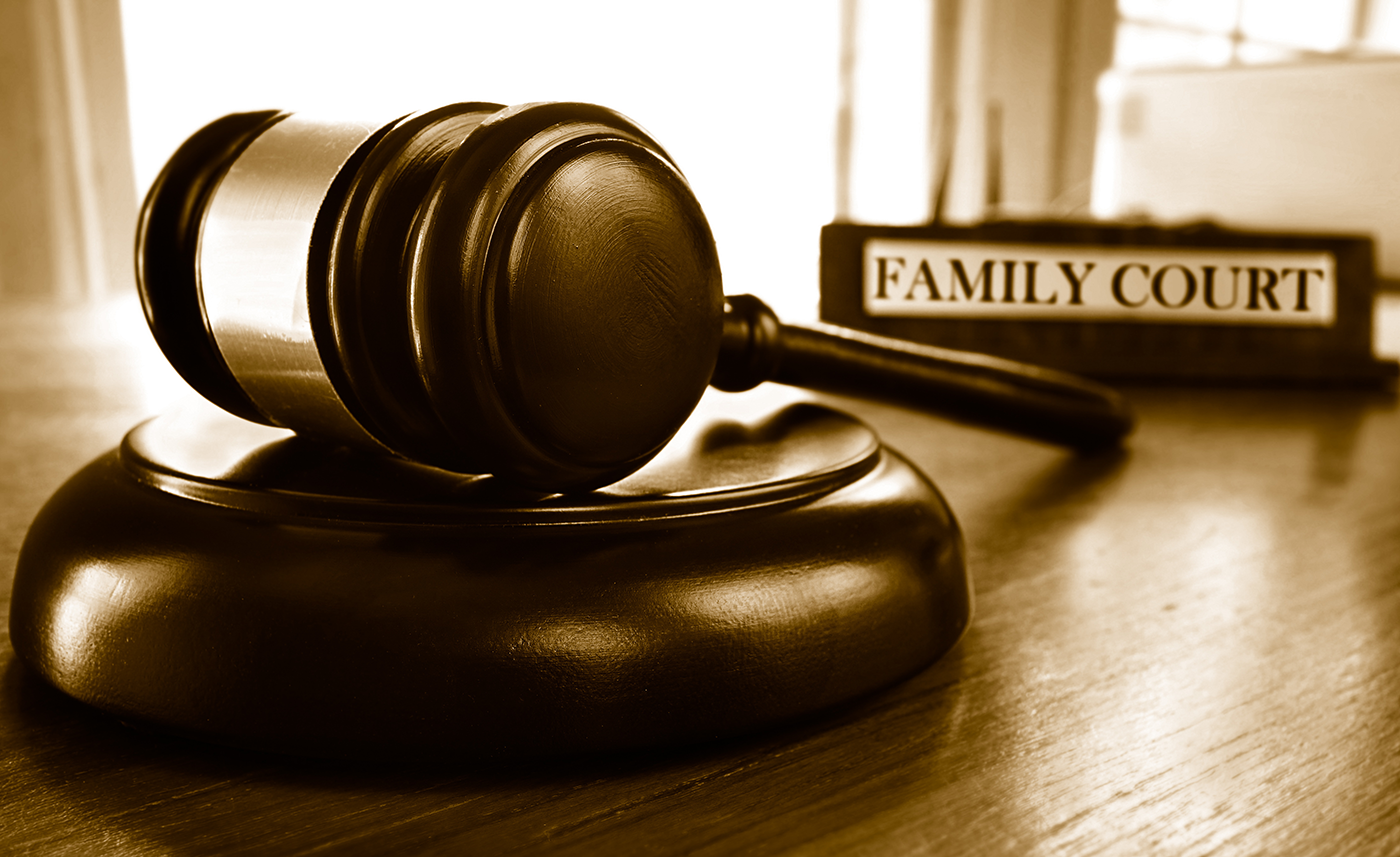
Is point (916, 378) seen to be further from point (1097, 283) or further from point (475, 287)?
point (1097, 283)

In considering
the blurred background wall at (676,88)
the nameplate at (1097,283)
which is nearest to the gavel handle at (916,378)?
the nameplate at (1097,283)

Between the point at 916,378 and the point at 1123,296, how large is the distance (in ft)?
→ 2.09

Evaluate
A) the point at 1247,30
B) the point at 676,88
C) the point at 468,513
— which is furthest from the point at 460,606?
the point at 1247,30

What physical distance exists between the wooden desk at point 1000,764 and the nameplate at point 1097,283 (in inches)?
22.9

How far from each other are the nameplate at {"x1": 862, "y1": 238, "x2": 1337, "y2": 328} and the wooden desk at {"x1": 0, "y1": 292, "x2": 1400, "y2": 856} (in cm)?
58

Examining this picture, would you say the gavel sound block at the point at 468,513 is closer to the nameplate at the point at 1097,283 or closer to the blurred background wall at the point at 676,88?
the nameplate at the point at 1097,283

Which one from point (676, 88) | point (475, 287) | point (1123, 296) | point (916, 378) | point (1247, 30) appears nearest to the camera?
point (475, 287)

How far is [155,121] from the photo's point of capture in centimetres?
371

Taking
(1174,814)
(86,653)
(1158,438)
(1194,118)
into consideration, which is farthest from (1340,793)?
(1194,118)

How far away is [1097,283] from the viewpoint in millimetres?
1280

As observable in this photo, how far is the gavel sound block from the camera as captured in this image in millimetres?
387

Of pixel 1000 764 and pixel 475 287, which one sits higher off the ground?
pixel 475 287

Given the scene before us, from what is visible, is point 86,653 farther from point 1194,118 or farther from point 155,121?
point 155,121

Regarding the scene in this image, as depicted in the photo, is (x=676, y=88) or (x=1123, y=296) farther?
(x=676, y=88)
